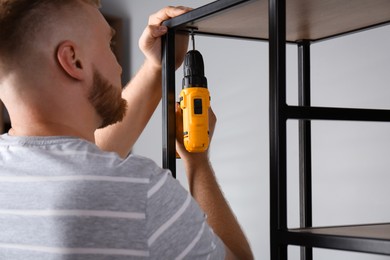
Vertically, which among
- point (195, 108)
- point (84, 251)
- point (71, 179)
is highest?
point (195, 108)

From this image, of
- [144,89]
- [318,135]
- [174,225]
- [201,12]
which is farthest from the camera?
[318,135]

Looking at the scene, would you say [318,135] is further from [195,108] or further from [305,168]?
[195,108]

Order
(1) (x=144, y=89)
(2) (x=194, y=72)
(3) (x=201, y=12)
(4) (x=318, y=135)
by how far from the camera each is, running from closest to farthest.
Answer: (3) (x=201, y=12), (2) (x=194, y=72), (1) (x=144, y=89), (4) (x=318, y=135)

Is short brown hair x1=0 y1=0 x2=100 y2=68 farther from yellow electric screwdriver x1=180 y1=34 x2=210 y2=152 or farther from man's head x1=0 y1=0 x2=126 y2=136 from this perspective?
yellow electric screwdriver x1=180 y1=34 x2=210 y2=152

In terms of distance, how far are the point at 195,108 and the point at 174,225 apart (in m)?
0.28

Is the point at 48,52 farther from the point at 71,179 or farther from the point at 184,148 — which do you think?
the point at 184,148

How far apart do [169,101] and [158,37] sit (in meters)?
0.14

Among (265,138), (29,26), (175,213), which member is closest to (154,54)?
(29,26)

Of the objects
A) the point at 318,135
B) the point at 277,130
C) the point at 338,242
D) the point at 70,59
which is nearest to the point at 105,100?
the point at 70,59

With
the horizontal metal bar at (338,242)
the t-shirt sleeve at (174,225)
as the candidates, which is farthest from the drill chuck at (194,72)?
the horizontal metal bar at (338,242)

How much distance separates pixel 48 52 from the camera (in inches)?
36.7

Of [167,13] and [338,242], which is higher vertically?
[167,13]

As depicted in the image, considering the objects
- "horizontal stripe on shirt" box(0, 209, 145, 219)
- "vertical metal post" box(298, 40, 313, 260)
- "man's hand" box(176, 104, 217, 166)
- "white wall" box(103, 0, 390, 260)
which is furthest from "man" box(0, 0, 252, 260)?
"white wall" box(103, 0, 390, 260)

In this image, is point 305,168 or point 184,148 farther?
point 305,168
